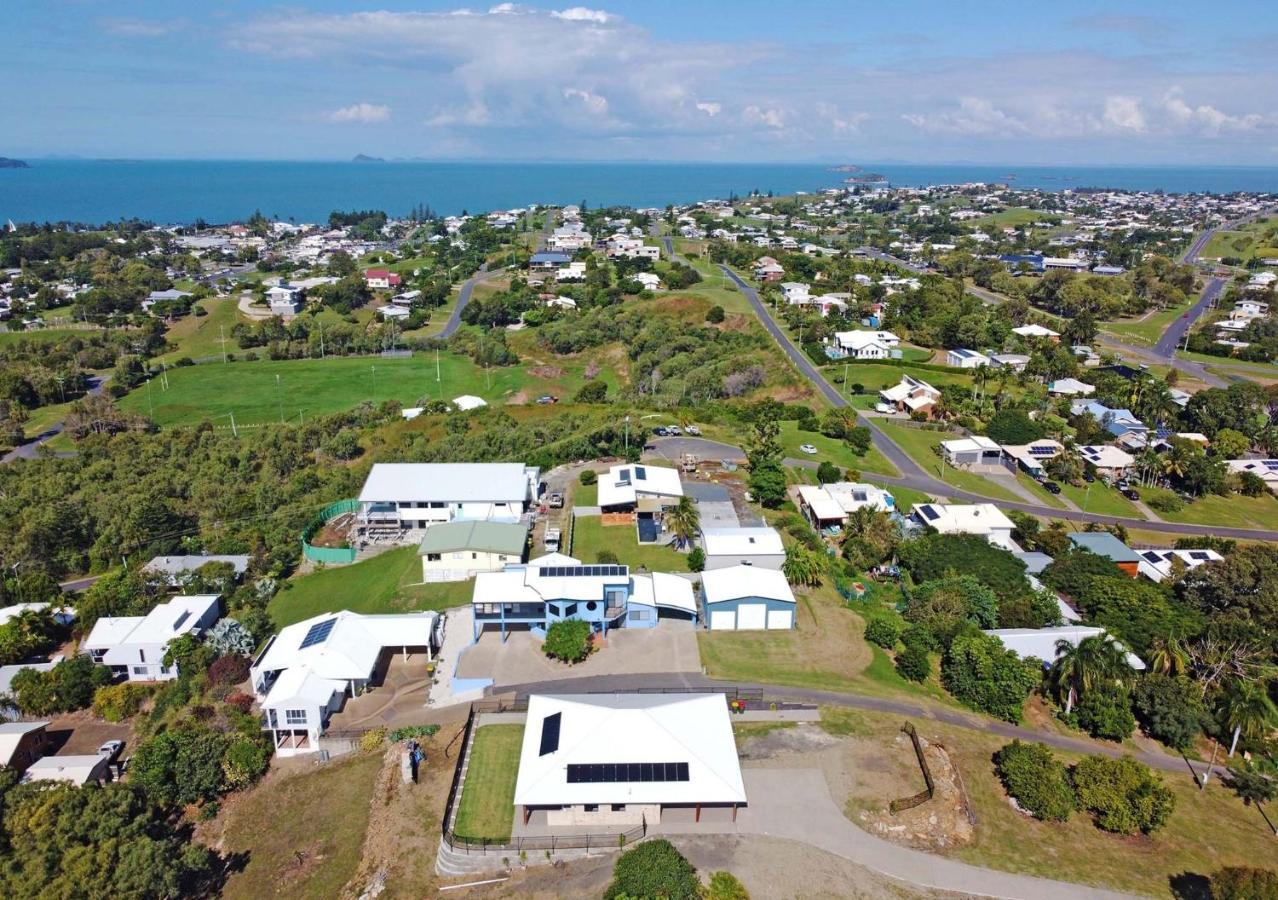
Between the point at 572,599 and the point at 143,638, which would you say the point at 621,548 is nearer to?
the point at 572,599

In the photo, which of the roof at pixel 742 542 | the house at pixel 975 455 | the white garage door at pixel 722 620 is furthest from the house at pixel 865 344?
the white garage door at pixel 722 620

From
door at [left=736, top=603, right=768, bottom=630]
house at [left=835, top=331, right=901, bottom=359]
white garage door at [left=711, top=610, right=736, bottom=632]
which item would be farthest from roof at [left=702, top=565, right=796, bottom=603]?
house at [left=835, top=331, right=901, bottom=359]

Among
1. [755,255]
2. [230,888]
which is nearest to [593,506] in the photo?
[230,888]

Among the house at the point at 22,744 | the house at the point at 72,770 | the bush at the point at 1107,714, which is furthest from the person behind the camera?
the house at the point at 22,744

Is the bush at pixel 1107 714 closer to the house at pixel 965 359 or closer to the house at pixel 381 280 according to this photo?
the house at pixel 965 359

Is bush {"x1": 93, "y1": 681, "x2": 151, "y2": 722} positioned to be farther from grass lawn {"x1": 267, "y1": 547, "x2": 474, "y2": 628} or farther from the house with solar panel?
the house with solar panel
